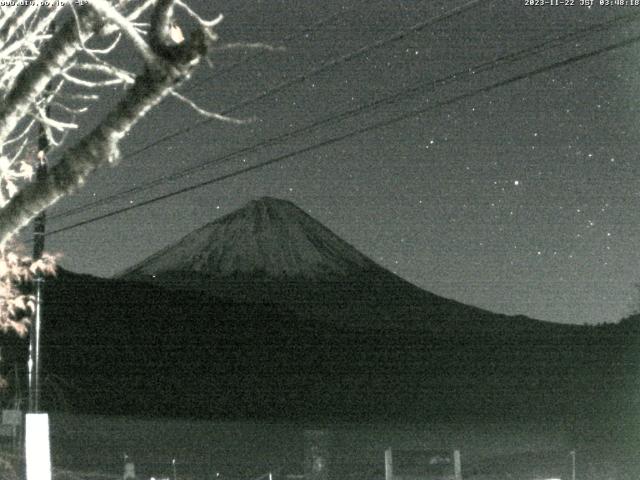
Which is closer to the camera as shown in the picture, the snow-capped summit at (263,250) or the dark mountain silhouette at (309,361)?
the dark mountain silhouette at (309,361)

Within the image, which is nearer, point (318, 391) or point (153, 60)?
point (153, 60)

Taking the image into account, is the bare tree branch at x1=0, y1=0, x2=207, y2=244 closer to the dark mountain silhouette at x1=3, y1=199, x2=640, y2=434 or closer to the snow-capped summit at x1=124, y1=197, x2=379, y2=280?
the dark mountain silhouette at x1=3, y1=199, x2=640, y2=434

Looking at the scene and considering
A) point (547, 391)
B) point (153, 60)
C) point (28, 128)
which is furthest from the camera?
point (547, 391)

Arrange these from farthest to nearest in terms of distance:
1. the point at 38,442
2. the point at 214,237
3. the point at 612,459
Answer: the point at 214,237 < the point at 612,459 < the point at 38,442

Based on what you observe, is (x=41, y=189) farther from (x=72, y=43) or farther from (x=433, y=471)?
(x=433, y=471)

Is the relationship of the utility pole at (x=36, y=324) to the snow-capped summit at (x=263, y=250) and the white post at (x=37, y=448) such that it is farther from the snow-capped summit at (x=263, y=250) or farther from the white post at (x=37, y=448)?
the snow-capped summit at (x=263, y=250)

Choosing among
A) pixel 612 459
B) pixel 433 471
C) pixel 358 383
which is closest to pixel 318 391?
pixel 358 383

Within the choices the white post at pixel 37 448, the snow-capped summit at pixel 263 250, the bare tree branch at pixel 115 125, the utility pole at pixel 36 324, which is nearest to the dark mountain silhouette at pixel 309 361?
the utility pole at pixel 36 324
